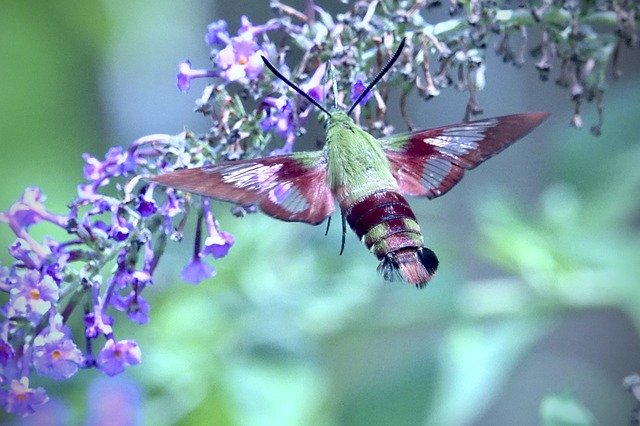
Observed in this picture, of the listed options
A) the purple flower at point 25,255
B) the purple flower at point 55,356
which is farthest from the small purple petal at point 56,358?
the purple flower at point 25,255

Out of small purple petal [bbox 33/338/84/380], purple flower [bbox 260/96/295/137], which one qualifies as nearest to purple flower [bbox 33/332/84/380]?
small purple petal [bbox 33/338/84/380]

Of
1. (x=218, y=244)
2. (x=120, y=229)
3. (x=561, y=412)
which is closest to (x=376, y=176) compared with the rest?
(x=218, y=244)

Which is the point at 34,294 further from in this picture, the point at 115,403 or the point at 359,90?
the point at 115,403

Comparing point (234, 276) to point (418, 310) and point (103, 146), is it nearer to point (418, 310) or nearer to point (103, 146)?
point (418, 310)

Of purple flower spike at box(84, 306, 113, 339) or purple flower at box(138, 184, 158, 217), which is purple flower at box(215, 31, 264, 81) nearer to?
purple flower at box(138, 184, 158, 217)

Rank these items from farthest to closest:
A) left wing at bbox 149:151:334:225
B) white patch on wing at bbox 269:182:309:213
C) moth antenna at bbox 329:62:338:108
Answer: moth antenna at bbox 329:62:338:108 → white patch on wing at bbox 269:182:309:213 → left wing at bbox 149:151:334:225

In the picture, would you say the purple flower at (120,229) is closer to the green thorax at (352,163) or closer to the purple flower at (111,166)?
the purple flower at (111,166)
